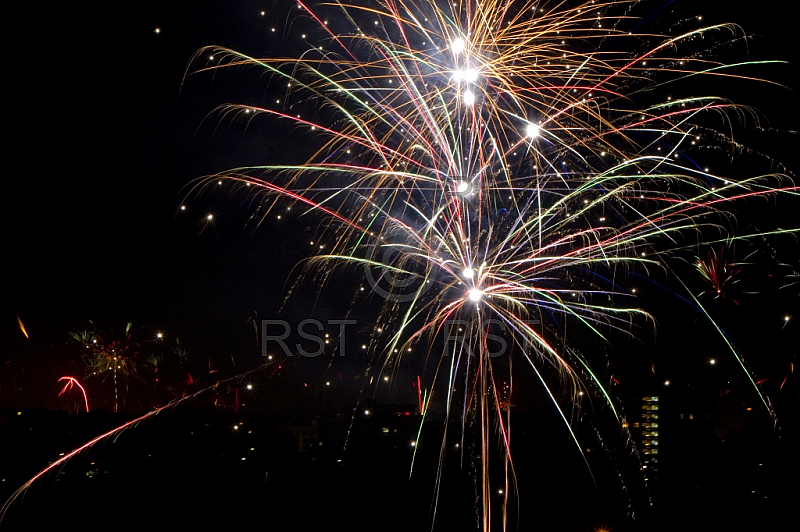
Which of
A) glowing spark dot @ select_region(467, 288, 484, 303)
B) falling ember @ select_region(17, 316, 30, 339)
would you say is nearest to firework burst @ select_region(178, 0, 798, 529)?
glowing spark dot @ select_region(467, 288, 484, 303)

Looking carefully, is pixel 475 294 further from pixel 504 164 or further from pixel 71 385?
pixel 71 385

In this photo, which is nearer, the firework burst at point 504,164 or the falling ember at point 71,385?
the firework burst at point 504,164

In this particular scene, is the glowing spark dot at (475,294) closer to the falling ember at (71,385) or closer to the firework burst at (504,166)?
the firework burst at (504,166)

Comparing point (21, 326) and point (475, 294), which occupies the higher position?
point (21, 326)

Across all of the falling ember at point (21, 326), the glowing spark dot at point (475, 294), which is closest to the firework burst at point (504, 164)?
the glowing spark dot at point (475, 294)

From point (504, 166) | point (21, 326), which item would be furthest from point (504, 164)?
point (21, 326)

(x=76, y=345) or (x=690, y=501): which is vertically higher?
(x=76, y=345)

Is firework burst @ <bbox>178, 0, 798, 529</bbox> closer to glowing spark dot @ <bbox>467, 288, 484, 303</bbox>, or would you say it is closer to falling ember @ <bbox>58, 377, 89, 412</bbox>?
glowing spark dot @ <bbox>467, 288, 484, 303</bbox>

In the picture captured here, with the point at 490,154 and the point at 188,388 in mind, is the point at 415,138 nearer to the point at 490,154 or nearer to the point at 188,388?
the point at 490,154

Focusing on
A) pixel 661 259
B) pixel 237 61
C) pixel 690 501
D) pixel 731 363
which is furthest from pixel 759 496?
pixel 237 61
